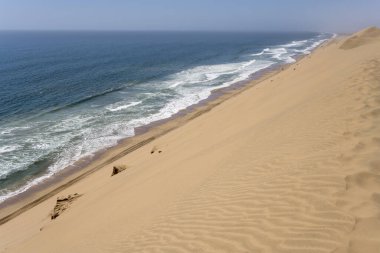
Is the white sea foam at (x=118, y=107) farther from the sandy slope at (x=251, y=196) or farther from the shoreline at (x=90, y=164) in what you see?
the sandy slope at (x=251, y=196)

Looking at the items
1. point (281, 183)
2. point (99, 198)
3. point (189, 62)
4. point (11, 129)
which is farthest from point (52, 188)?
point (189, 62)

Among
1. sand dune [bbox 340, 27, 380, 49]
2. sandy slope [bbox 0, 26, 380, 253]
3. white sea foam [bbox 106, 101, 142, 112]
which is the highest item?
sand dune [bbox 340, 27, 380, 49]

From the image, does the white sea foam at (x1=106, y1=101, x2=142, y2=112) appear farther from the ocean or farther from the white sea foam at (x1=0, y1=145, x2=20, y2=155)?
the white sea foam at (x1=0, y1=145, x2=20, y2=155)

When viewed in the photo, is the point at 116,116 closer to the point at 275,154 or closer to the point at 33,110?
the point at 33,110

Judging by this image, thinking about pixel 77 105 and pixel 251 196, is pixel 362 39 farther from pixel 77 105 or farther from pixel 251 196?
pixel 251 196

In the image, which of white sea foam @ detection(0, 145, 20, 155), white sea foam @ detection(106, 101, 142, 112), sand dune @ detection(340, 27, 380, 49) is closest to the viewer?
white sea foam @ detection(0, 145, 20, 155)

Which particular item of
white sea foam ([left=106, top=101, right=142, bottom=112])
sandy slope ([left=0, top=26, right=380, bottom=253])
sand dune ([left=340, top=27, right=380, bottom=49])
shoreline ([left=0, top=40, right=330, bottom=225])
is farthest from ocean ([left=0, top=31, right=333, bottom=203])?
sand dune ([left=340, top=27, right=380, bottom=49])

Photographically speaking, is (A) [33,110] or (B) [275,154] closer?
(B) [275,154]

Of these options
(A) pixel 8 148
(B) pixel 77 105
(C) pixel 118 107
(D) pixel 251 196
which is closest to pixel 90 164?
(A) pixel 8 148
